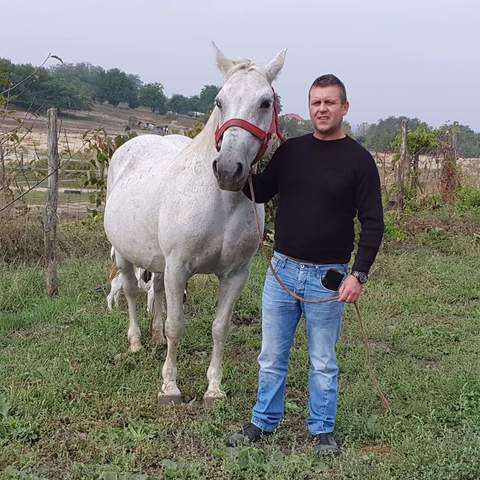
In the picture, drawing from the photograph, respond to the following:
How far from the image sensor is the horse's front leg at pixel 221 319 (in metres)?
3.88

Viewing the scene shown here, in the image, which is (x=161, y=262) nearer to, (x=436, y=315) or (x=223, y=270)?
(x=223, y=270)

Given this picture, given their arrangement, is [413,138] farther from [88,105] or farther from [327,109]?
[327,109]

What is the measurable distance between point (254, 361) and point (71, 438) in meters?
1.81

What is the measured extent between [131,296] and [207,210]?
1851 mm

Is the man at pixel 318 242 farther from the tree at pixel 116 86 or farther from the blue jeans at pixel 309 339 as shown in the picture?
the tree at pixel 116 86

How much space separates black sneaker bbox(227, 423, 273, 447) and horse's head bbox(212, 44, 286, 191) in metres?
1.37

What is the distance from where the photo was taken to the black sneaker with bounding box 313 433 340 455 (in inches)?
126

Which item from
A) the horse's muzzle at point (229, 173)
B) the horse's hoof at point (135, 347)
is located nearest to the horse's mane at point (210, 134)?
the horse's muzzle at point (229, 173)

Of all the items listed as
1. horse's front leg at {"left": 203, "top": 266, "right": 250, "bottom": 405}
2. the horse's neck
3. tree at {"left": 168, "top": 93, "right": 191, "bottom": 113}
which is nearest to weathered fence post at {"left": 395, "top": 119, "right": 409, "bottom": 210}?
horse's front leg at {"left": 203, "top": 266, "right": 250, "bottom": 405}

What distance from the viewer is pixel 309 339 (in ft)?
10.6

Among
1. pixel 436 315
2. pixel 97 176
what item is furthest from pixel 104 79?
pixel 436 315

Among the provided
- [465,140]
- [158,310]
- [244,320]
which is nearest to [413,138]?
[465,140]

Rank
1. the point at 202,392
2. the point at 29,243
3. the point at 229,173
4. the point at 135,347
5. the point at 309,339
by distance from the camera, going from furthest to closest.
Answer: the point at 29,243 < the point at 135,347 < the point at 202,392 < the point at 309,339 < the point at 229,173

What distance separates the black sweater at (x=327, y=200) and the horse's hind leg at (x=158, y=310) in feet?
6.73
